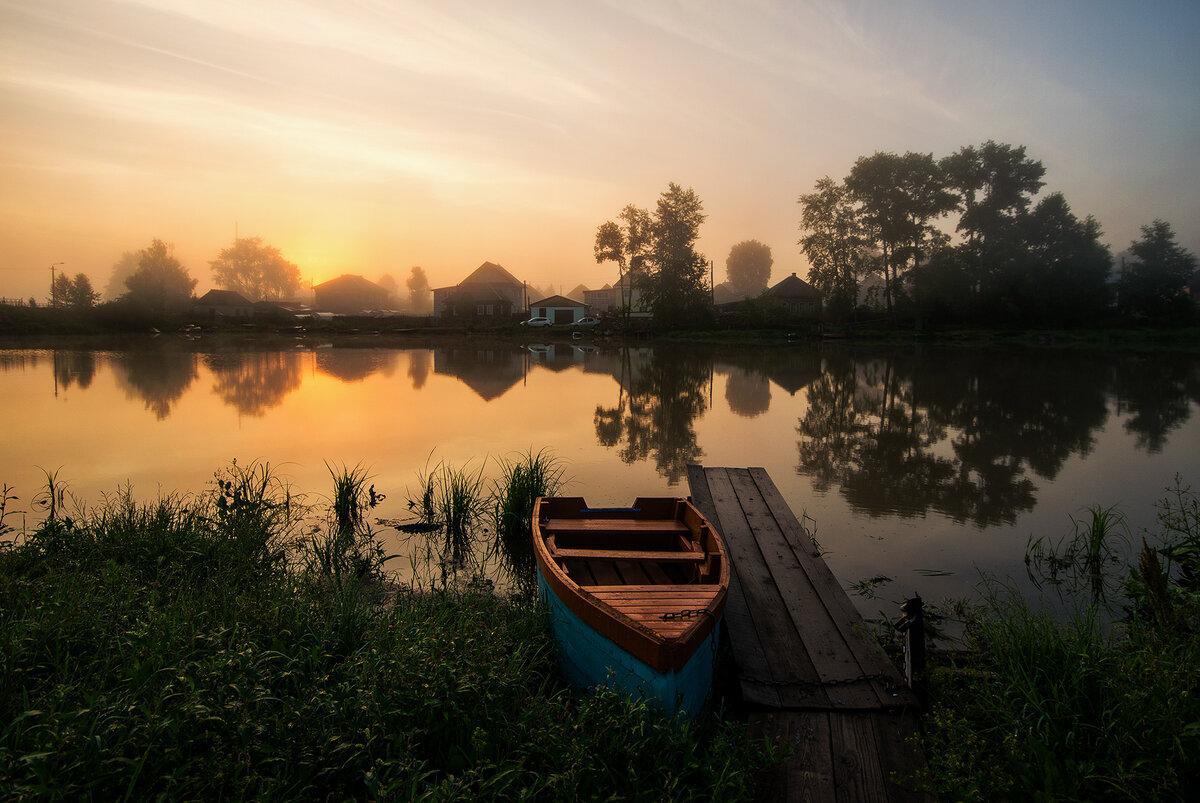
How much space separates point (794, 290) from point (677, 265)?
15.3 metres

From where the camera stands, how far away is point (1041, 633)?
14.2 ft

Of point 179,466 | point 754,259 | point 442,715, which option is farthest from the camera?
point 754,259

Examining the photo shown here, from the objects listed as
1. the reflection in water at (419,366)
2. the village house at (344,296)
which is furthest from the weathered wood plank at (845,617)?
the village house at (344,296)

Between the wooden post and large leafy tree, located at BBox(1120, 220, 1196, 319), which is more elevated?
large leafy tree, located at BBox(1120, 220, 1196, 319)

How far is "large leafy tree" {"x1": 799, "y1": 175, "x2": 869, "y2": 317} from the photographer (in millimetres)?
53747

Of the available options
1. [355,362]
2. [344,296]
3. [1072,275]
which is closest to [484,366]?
[355,362]

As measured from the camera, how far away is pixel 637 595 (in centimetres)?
446

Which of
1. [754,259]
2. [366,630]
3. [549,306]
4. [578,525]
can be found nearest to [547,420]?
[578,525]

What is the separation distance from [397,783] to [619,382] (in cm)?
2072

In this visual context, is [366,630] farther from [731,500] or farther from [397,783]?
[731,500]

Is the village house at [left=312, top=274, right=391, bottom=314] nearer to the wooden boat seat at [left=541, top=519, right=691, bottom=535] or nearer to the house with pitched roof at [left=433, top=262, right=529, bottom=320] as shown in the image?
the house with pitched roof at [left=433, top=262, right=529, bottom=320]

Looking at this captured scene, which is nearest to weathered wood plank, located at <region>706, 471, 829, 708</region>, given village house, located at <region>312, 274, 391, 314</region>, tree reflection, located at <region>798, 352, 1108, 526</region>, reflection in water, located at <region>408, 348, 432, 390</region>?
tree reflection, located at <region>798, 352, 1108, 526</region>

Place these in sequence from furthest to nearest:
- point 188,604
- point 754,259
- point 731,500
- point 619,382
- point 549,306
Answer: point 754,259 → point 549,306 → point 619,382 → point 731,500 → point 188,604

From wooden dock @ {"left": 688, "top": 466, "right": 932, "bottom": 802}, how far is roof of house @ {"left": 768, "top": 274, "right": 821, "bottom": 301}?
63.9m
